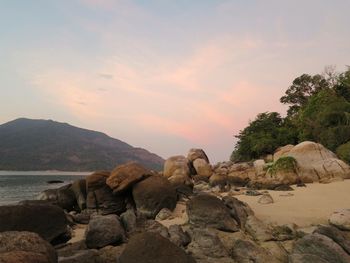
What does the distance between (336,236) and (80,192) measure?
13139 mm

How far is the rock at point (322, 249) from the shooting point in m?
9.22

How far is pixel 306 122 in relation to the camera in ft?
119

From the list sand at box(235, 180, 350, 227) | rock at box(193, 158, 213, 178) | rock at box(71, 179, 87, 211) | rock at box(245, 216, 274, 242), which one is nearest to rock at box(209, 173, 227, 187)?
rock at box(193, 158, 213, 178)

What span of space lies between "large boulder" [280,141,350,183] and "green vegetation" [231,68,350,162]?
236 centimetres

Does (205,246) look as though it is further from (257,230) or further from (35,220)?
(35,220)

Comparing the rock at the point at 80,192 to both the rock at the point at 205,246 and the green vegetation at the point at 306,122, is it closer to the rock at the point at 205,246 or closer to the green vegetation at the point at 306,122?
the rock at the point at 205,246

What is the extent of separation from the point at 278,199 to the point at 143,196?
19.5 ft

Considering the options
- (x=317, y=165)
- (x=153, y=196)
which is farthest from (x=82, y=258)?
(x=317, y=165)

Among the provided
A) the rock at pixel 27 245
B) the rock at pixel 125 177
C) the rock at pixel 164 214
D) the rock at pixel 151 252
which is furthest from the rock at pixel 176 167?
the rock at pixel 27 245

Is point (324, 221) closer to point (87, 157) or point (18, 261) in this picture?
point (18, 261)

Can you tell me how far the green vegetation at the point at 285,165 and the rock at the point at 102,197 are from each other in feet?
37.7

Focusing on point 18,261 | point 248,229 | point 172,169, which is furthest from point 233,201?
point 172,169

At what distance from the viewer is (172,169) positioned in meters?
33.9

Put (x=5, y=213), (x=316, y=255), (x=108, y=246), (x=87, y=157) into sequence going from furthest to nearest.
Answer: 1. (x=87, y=157)
2. (x=5, y=213)
3. (x=108, y=246)
4. (x=316, y=255)
